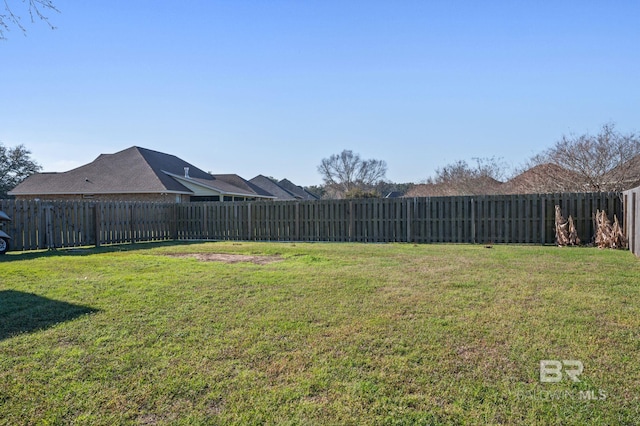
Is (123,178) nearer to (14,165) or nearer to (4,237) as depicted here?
(4,237)

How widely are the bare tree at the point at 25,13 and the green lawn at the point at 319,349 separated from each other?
3290 millimetres

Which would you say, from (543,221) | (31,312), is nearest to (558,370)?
(31,312)

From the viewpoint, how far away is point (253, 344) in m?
3.44

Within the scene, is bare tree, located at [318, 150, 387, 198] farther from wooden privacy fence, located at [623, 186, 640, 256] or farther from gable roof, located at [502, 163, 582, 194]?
wooden privacy fence, located at [623, 186, 640, 256]

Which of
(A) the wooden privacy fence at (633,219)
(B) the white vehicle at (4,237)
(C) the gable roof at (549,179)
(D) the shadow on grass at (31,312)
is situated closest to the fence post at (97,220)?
(B) the white vehicle at (4,237)

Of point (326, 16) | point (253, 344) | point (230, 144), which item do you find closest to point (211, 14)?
point (326, 16)

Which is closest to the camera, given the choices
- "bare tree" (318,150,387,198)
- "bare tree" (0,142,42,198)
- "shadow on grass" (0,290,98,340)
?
"shadow on grass" (0,290,98,340)

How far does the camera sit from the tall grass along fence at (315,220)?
38.6ft

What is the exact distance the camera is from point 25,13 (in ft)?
15.9

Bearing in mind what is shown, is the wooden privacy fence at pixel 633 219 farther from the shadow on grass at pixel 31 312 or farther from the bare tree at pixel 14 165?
the bare tree at pixel 14 165

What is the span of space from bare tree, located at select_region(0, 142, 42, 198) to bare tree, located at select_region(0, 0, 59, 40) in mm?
43579

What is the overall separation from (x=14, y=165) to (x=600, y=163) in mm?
49273

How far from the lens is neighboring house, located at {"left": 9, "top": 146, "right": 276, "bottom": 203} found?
23.2 metres

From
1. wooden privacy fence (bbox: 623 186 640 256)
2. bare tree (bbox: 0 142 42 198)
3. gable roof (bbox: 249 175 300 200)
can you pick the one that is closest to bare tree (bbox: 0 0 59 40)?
wooden privacy fence (bbox: 623 186 640 256)
